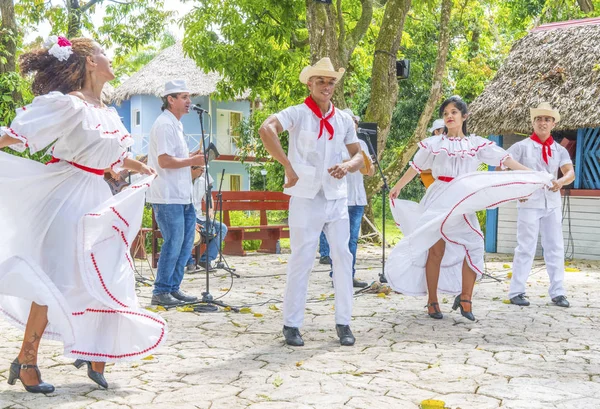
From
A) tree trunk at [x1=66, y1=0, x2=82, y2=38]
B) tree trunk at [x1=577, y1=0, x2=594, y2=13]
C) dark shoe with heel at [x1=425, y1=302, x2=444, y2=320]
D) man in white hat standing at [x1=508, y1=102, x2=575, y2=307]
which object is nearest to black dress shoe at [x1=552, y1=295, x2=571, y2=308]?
man in white hat standing at [x1=508, y1=102, x2=575, y2=307]

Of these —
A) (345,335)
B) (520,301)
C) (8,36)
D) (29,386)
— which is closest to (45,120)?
(29,386)

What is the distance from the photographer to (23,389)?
4379 mm

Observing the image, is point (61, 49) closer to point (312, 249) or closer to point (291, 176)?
point (291, 176)

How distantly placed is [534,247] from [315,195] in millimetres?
3133

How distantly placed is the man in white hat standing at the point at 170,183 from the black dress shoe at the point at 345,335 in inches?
82.0

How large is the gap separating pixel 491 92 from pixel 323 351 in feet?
32.2

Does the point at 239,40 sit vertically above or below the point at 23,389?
above

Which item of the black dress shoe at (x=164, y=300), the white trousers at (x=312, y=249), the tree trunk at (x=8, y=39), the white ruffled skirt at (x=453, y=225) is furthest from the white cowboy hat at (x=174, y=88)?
the tree trunk at (x=8, y=39)

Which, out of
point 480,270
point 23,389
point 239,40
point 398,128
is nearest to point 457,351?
point 480,270

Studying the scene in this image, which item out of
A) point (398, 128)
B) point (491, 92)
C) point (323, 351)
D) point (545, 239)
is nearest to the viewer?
point (323, 351)

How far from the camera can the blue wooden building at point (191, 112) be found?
31.8 meters

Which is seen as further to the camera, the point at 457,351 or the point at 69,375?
the point at 457,351

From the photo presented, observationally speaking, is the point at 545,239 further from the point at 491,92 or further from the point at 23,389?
the point at 491,92

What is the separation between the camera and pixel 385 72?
46.4 feet
